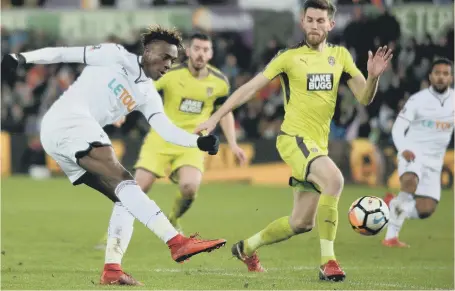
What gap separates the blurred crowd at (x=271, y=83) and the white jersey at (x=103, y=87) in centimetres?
1173

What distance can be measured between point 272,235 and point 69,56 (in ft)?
8.50

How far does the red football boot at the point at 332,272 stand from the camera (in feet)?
30.7

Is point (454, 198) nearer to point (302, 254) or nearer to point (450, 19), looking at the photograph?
point (450, 19)

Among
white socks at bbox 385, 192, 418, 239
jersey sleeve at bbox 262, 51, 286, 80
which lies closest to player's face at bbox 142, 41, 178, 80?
jersey sleeve at bbox 262, 51, 286, 80

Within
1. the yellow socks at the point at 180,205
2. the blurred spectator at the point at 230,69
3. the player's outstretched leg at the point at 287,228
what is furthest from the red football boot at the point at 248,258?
the blurred spectator at the point at 230,69

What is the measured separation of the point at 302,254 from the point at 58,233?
3.77 meters

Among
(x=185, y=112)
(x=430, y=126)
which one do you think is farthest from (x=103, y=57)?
(x=430, y=126)

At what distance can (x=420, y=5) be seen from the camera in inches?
878

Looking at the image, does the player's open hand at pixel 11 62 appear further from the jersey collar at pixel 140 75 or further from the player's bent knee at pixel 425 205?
the player's bent knee at pixel 425 205

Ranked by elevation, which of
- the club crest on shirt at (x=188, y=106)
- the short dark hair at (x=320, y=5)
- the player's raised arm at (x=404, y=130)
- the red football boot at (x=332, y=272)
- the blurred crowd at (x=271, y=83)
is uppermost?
the short dark hair at (x=320, y=5)

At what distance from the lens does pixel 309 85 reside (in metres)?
9.86

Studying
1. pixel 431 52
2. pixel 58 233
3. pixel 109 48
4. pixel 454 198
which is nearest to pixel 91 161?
pixel 109 48

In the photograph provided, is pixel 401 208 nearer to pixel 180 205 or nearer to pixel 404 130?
pixel 404 130

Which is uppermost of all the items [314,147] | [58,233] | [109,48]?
[109,48]
